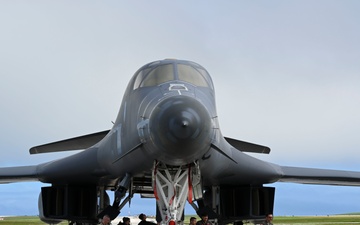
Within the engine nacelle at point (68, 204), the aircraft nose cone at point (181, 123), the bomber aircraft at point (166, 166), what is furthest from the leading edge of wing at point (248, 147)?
the aircraft nose cone at point (181, 123)

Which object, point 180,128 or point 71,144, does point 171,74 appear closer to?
point 180,128

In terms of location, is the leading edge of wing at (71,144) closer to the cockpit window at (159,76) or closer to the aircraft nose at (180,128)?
the cockpit window at (159,76)

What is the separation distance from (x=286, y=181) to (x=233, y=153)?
4012mm

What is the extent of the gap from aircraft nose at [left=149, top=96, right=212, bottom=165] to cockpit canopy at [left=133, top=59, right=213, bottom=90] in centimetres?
163

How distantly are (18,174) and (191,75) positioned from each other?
6.51 m

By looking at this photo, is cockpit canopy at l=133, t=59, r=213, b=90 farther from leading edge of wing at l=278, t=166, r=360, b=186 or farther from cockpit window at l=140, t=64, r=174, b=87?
leading edge of wing at l=278, t=166, r=360, b=186

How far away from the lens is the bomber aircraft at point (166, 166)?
6.49 metres

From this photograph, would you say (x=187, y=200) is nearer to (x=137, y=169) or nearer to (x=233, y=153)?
(x=137, y=169)

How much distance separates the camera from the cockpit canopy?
8.23 meters

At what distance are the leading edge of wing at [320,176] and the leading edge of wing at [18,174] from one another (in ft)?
20.5

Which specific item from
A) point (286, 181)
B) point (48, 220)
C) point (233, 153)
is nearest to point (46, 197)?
point (48, 220)

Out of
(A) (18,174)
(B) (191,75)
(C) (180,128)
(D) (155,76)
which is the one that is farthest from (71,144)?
(C) (180,128)

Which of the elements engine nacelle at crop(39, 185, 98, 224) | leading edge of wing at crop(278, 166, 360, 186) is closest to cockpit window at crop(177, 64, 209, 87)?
engine nacelle at crop(39, 185, 98, 224)

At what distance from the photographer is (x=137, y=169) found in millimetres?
8281
